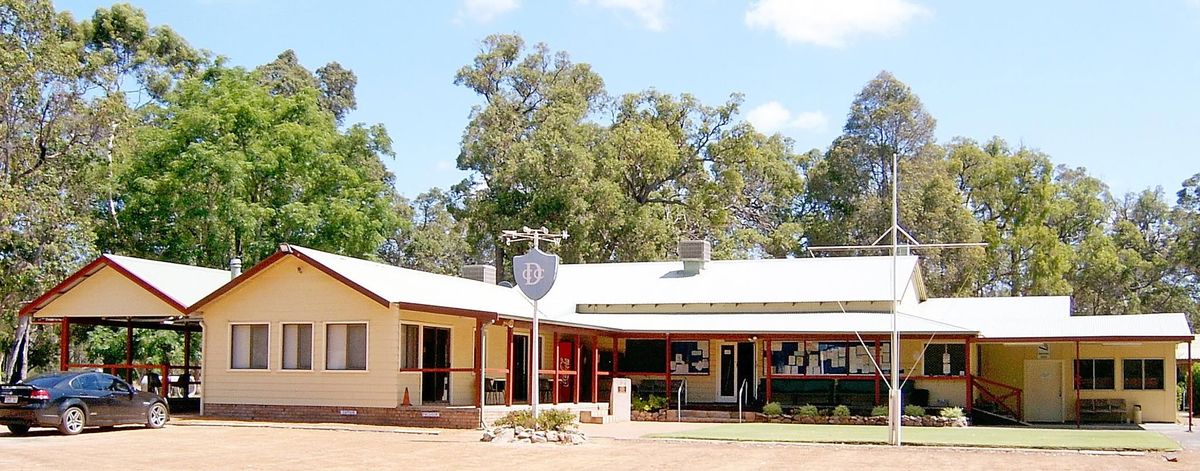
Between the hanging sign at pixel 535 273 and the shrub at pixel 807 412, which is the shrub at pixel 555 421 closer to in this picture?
the hanging sign at pixel 535 273

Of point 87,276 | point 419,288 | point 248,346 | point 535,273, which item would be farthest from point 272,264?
point 535,273

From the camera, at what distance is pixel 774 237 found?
5200 cm

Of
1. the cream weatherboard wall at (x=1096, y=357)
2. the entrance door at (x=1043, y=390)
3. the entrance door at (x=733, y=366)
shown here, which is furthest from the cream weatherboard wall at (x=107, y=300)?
the entrance door at (x=1043, y=390)

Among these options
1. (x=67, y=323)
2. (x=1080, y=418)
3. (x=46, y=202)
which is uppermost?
(x=46, y=202)

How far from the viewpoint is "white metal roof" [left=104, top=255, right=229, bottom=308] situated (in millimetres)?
26734

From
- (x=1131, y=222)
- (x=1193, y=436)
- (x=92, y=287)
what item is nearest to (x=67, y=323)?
(x=92, y=287)

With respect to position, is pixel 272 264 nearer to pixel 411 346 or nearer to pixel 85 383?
pixel 411 346

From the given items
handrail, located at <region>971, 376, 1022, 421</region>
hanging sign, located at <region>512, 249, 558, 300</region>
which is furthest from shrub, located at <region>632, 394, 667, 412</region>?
hanging sign, located at <region>512, 249, 558, 300</region>

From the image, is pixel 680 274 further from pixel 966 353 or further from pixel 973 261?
pixel 973 261

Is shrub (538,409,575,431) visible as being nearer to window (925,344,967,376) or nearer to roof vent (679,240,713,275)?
window (925,344,967,376)

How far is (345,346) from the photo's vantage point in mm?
25531

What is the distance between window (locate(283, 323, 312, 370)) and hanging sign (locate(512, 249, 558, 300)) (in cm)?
565

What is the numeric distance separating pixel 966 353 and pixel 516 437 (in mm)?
13061

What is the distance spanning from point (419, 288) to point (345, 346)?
2.36 meters
